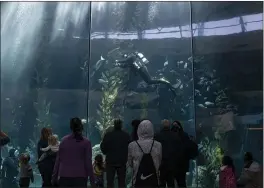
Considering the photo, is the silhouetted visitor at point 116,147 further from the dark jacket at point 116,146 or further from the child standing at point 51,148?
the child standing at point 51,148

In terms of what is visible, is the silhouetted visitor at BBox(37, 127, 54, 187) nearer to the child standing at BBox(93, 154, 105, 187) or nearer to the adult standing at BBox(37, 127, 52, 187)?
the adult standing at BBox(37, 127, 52, 187)

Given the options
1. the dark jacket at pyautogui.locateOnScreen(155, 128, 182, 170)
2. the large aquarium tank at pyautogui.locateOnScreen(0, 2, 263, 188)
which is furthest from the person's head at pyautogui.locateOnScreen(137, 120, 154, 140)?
the large aquarium tank at pyautogui.locateOnScreen(0, 2, 263, 188)

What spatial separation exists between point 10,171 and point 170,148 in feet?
→ 13.5

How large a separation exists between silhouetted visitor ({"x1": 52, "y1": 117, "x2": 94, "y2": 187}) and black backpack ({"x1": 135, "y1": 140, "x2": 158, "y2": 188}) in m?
0.66

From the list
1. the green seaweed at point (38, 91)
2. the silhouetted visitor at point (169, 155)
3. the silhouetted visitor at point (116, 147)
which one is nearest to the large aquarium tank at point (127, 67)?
the green seaweed at point (38, 91)

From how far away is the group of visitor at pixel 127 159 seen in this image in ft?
21.7

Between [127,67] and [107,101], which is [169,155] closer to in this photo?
[107,101]

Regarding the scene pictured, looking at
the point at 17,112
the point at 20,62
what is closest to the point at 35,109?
the point at 17,112

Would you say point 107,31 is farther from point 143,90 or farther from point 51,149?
point 51,149

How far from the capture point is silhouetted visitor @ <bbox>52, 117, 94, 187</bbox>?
660 cm

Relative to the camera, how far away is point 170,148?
7773 millimetres

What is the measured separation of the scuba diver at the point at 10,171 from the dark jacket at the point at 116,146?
294 centimetres

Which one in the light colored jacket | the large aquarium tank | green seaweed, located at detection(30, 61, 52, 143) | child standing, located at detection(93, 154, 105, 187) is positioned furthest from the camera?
green seaweed, located at detection(30, 61, 52, 143)

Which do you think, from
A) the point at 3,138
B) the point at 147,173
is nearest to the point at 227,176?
the point at 147,173
